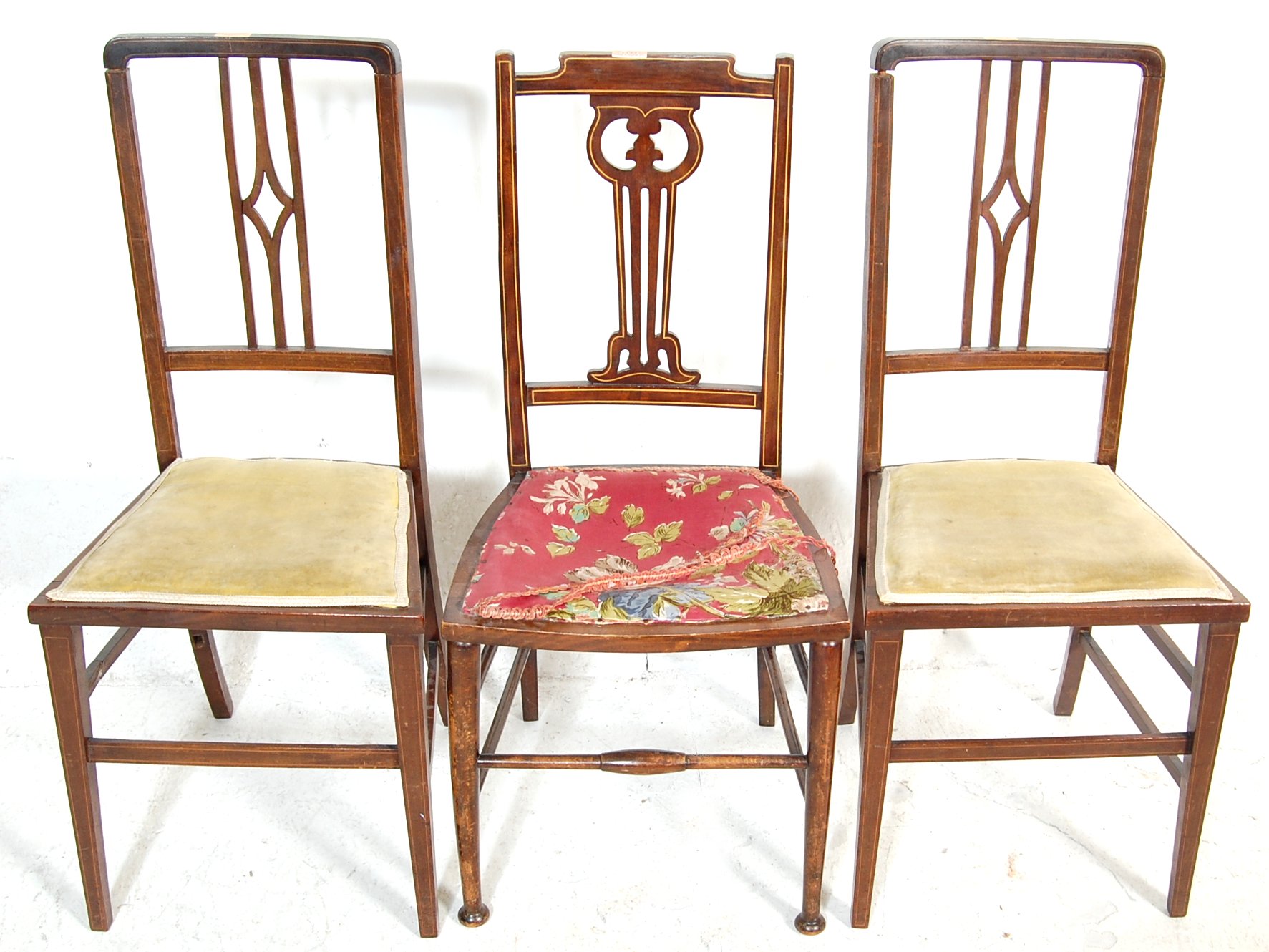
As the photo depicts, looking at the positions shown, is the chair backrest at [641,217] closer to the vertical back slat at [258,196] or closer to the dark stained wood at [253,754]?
the vertical back slat at [258,196]

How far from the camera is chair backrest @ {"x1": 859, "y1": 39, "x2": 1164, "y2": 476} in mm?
1596

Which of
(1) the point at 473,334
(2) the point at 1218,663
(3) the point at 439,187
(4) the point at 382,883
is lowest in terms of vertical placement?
(4) the point at 382,883

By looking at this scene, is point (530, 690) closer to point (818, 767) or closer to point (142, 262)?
point (818, 767)

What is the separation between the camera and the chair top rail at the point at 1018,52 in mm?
1568

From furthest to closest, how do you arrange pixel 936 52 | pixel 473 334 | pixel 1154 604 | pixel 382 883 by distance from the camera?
pixel 473 334
pixel 382 883
pixel 936 52
pixel 1154 604

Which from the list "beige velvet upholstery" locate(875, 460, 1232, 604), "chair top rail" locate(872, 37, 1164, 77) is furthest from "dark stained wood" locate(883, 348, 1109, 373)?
"chair top rail" locate(872, 37, 1164, 77)

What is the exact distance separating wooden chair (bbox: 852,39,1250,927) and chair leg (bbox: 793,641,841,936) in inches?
2.2

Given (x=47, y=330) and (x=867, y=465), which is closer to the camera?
(x=867, y=465)

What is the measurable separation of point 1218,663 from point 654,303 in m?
0.89

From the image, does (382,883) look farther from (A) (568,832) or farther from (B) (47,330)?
(B) (47,330)

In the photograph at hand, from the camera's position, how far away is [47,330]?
6.69 ft

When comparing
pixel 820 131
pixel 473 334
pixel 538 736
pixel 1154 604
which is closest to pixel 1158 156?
pixel 820 131

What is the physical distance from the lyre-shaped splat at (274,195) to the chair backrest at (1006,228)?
31.2 inches

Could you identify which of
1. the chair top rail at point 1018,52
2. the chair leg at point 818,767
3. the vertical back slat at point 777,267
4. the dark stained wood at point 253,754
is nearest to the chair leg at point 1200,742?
the chair leg at point 818,767
